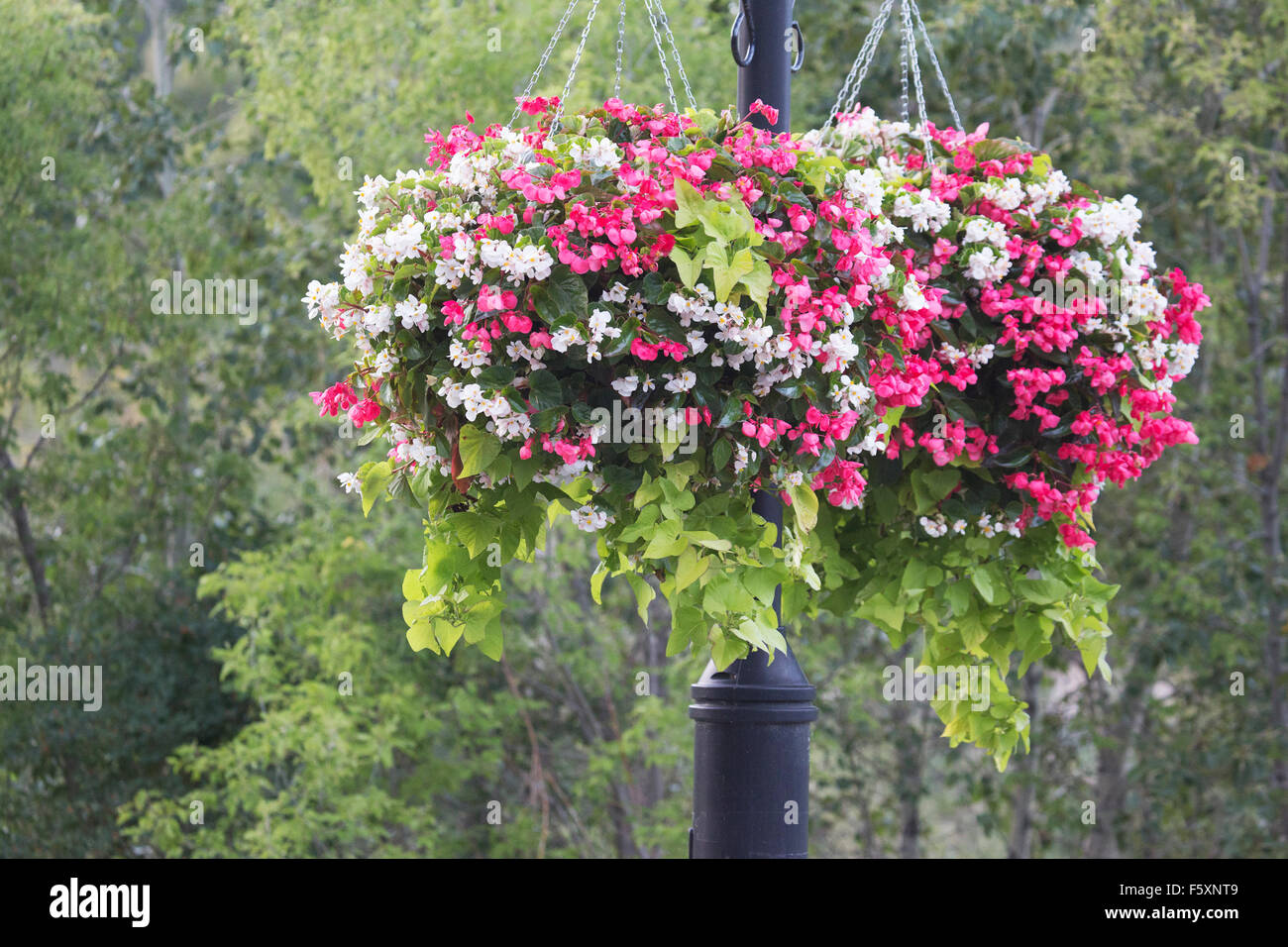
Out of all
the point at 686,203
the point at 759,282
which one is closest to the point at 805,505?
the point at 759,282

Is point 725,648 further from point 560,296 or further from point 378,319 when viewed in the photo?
point 378,319

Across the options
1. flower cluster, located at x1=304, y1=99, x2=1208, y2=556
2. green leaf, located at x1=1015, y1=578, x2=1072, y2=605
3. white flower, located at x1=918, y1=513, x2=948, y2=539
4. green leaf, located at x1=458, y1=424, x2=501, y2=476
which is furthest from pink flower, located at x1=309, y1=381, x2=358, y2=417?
green leaf, located at x1=1015, y1=578, x2=1072, y2=605

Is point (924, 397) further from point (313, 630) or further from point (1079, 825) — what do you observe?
point (1079, 825)

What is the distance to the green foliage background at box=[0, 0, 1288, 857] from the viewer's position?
5.89m

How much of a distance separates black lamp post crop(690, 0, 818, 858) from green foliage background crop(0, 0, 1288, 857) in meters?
3.61

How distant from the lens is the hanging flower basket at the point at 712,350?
5.56 ft

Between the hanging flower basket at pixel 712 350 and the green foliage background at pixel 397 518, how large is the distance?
3541 millimetres

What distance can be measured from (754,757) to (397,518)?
4.48 metres

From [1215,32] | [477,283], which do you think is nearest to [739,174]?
[477,283]

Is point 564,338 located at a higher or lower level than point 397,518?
lower

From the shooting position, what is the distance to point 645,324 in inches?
66.6

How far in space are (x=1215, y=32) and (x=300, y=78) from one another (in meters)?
4.36

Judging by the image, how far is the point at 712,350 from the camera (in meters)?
1.72

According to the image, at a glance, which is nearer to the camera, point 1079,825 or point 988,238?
point 988,238
